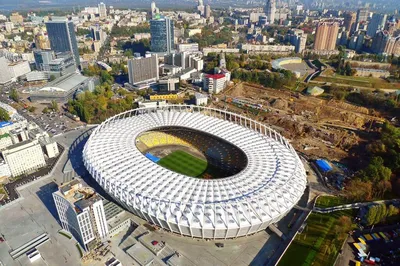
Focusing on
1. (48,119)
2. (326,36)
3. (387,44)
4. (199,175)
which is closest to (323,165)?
(199,175)

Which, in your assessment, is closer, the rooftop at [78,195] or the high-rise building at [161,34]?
the rooftop at [78,195]

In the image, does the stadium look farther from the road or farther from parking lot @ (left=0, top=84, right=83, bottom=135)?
parking lot @ (left=0, top=84, right=83, bottom=135)

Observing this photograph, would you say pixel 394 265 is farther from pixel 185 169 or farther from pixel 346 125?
pixel 346 125

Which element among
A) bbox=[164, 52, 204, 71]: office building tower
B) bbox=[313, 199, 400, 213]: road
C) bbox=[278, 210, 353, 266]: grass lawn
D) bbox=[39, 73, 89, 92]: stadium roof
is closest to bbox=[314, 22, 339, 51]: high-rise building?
bbox=[164, 52, 204, 71]: office building tower

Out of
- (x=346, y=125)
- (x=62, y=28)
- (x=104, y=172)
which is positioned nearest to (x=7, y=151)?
(x=104, y=172)

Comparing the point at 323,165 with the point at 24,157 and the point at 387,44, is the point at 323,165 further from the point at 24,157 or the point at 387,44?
the point at 387,44

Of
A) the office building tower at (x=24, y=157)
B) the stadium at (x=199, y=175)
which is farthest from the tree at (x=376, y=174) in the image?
the office building tower at (x=24, y=157)

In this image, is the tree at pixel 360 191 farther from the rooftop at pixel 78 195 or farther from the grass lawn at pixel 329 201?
the rooftop at pixel 78 195
